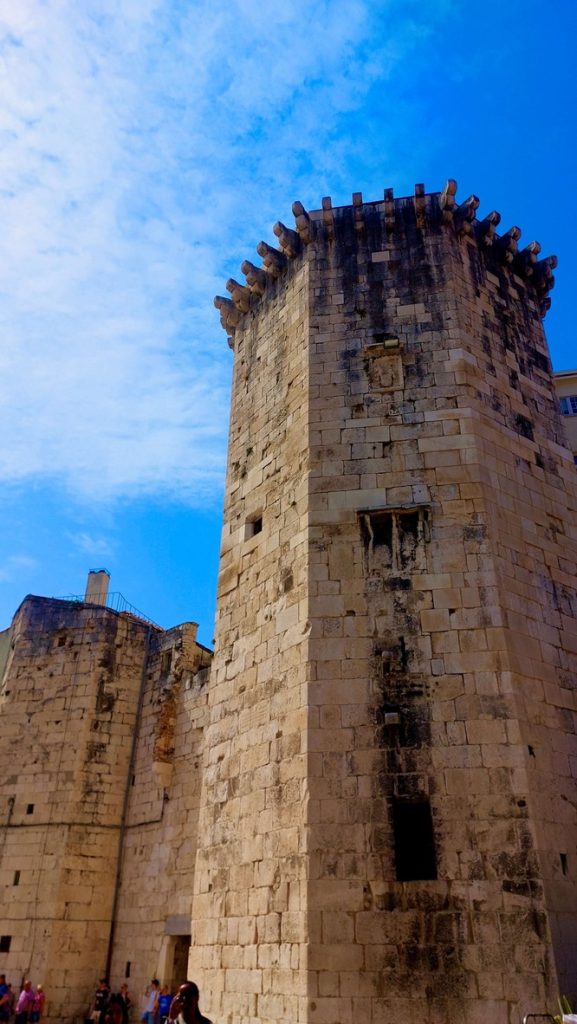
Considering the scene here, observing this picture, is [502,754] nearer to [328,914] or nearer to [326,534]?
[328,914]

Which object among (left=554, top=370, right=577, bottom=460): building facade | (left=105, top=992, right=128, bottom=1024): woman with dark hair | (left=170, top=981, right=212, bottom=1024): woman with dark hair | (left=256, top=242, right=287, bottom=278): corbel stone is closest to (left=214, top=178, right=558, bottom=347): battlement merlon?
(left=256, top=242, right=287, bottom=278): corbel stone

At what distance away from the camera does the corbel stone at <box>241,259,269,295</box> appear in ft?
39.5

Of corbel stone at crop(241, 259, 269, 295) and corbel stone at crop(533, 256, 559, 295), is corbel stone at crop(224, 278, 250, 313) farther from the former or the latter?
corbel stone at crop(533, 256, 559, 295)

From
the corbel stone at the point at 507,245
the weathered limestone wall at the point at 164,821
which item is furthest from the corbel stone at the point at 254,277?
the weathered limestone wall at the point at 164,821

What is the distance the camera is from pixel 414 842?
723 centimetres

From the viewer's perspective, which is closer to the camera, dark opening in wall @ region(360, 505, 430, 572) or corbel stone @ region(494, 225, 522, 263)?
dark opening in wall @ region(360, 505, 430, 572)

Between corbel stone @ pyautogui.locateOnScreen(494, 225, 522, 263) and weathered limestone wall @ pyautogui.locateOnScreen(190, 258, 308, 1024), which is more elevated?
corbel stone @ pyautogui.locateOnScreen(494, 225, 522, 263)

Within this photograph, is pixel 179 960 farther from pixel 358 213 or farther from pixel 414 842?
pixel 358 213

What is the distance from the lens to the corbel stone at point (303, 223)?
11.1 m

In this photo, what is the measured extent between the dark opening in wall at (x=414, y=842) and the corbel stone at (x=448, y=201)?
7.55 m

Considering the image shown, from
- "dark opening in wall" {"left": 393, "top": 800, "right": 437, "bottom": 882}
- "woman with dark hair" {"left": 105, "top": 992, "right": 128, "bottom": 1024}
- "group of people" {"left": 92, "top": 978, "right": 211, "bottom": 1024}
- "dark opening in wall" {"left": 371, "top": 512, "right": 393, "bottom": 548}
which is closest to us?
"dark opening in wall" {"left": 393, "top": 800, "right": 437, "bottom": 882}

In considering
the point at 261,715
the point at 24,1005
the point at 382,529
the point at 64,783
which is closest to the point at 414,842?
the point at 261,715

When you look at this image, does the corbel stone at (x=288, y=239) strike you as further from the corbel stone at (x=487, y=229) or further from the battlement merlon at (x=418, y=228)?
the corbel stone at (x=487, y=229)

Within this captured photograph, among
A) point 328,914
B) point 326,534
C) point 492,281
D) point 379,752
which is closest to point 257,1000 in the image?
point 328,914
